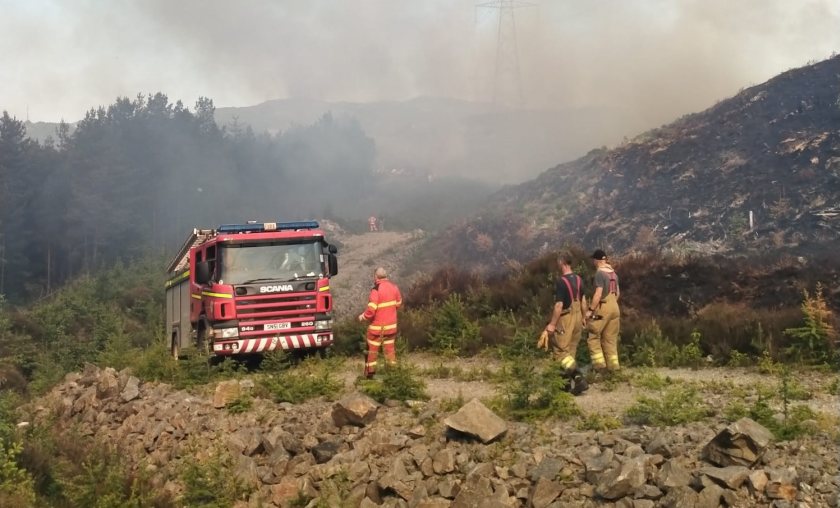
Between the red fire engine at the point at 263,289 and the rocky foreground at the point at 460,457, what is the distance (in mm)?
2020

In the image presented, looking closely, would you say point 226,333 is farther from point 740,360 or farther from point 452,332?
point 740,360

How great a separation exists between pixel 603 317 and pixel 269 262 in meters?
6.87

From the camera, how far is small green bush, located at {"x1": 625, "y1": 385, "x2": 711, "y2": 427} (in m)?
6.89

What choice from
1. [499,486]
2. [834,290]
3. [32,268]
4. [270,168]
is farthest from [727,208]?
[270,168]

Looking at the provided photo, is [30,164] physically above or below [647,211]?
above

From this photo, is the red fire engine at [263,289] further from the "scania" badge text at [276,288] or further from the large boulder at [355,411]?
the large boulder at [355,411]

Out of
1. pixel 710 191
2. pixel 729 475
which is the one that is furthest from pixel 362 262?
pixel 729 475

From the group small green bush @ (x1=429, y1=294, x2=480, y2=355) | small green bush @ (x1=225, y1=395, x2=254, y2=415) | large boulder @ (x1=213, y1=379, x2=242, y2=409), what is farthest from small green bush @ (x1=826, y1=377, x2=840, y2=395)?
large boulder @ (x1=213, y1=379, x2=242, y2=409)

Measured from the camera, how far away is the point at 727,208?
21.7 meters

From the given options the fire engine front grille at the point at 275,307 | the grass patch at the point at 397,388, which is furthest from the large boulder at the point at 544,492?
the fire engine front grille at the point at 275,307

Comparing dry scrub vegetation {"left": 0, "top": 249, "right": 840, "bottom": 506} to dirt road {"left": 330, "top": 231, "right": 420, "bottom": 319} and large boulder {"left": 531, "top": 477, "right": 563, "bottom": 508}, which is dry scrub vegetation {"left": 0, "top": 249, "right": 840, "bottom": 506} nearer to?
large boulder {"left": 531, "top": 477, "right": 563, "bottom": 508}

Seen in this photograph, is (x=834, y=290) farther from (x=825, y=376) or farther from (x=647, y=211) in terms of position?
(x=647, y=211)

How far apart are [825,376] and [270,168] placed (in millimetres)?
75929

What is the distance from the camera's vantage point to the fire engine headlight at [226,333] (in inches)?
479
